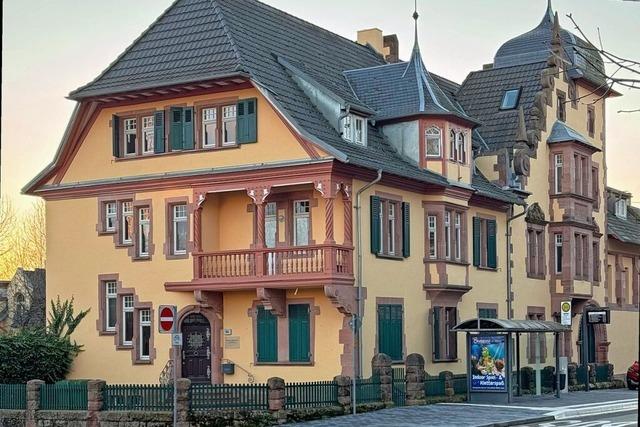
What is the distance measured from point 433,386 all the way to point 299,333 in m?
4.10

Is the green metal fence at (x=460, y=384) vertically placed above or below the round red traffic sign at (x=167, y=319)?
below

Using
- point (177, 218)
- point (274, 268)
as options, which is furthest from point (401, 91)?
point (274, 268)

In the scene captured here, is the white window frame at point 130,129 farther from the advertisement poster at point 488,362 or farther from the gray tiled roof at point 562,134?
the gray tiled roof at point 562,134

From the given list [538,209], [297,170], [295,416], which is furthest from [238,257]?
[538,209]

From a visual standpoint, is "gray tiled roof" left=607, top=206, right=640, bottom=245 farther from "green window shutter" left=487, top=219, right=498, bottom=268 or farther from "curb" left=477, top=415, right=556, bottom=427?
"curb" left=477, top=415, right=556, bottom=427

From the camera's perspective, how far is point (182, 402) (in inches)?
1008

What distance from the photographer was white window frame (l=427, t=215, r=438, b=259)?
123ft

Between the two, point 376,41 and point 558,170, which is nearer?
point 558,170

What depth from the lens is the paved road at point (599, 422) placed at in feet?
85.7

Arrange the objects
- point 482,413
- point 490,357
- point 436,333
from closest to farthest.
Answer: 1. point 482,413
2. point 490,357
3. point 436,333

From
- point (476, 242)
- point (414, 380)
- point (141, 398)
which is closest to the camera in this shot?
point (141, 398)

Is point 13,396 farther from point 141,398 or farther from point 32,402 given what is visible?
point 141,398

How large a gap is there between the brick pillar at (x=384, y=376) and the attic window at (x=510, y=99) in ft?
56.6

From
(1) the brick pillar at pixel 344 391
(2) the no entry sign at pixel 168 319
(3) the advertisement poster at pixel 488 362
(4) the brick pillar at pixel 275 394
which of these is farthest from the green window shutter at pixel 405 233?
(2) the no entry sign at pixel 168 319
